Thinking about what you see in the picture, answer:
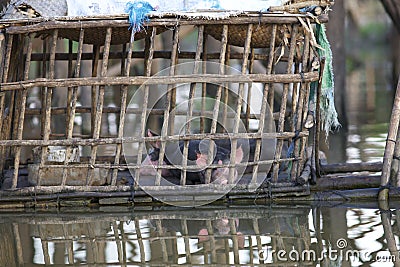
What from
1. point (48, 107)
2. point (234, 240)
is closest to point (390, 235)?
point (234, 240)

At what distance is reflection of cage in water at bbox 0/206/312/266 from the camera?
4574 millimetres

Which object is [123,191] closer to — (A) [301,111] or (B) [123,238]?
(B) [123,238]

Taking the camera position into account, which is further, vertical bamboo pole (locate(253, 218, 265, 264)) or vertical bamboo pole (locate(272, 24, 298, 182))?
vertical bamboo pole (locate(272, 24, 298, 182))

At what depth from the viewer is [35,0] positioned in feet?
19.2

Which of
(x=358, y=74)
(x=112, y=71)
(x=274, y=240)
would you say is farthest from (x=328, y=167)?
(x=358, y=74)

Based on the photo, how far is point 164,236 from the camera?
200 inches

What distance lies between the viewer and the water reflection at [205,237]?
450 cm

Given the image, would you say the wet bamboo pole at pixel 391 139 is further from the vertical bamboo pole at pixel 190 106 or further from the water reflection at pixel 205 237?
the vertical bamboo pole at pixel 190 106

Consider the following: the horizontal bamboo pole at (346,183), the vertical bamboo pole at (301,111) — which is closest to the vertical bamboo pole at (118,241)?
the vertical bamboo pole at (301,111)

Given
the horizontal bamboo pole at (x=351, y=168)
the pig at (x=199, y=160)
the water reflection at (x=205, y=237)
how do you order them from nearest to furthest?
1. the water reflection at (x=205, y=237)
2. the pig at (x=199, y=160)
3. the horizontal bamboo pole at (x=351, y=168)

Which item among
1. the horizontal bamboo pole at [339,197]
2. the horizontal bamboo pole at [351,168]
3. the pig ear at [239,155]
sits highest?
the pig ear at [239,155]

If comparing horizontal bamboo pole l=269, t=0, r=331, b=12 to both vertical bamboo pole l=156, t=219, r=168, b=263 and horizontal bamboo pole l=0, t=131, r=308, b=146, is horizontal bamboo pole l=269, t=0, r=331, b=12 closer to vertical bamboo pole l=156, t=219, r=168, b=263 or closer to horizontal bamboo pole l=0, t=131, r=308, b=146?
horizontal bamboo pole l=0, t=131, r=308, b=146

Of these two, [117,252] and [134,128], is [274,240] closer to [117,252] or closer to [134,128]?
[117,252]

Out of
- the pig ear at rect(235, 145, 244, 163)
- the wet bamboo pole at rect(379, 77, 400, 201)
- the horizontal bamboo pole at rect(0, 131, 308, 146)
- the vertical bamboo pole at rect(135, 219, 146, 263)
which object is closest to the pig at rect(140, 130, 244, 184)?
the pig ear at rect(235, 145, 244, 163)
